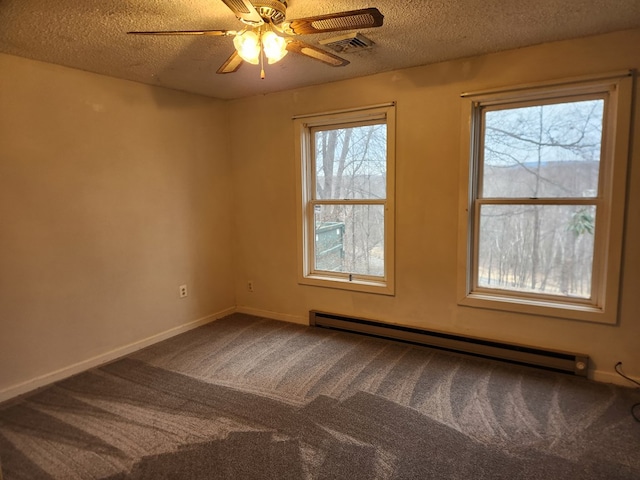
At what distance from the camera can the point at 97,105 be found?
2.98 metres

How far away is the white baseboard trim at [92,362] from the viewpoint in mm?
2602

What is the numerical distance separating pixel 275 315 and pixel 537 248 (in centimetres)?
251

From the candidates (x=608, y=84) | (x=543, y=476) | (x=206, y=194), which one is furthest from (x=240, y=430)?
(x=608, y=84)

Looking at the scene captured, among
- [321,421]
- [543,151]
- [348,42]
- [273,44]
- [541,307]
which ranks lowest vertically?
[321,421]

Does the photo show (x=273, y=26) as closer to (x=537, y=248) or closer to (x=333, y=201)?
(x=333, y=201)

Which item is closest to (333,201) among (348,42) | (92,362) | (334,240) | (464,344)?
(334,240)

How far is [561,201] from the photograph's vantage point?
107 inches

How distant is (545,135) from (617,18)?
76 centimetres

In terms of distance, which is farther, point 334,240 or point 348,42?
point 334,240

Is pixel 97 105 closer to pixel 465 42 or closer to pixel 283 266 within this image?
pixel 283 266

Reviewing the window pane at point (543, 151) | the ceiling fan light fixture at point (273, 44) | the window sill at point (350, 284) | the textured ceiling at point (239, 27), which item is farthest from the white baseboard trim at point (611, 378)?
the ceiling fan light fixture at point (273, 44)

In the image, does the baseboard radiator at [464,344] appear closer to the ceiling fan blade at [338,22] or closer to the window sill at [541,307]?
the window sill at [541,307]

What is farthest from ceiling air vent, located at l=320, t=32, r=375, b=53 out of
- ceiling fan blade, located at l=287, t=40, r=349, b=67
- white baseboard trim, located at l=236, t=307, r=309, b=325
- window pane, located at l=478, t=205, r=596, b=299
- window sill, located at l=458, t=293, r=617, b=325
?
white baseboard trim, located at l=236, t=307, r=309, b=325

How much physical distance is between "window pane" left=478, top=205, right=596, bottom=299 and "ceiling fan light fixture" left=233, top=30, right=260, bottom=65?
2.04 meters
